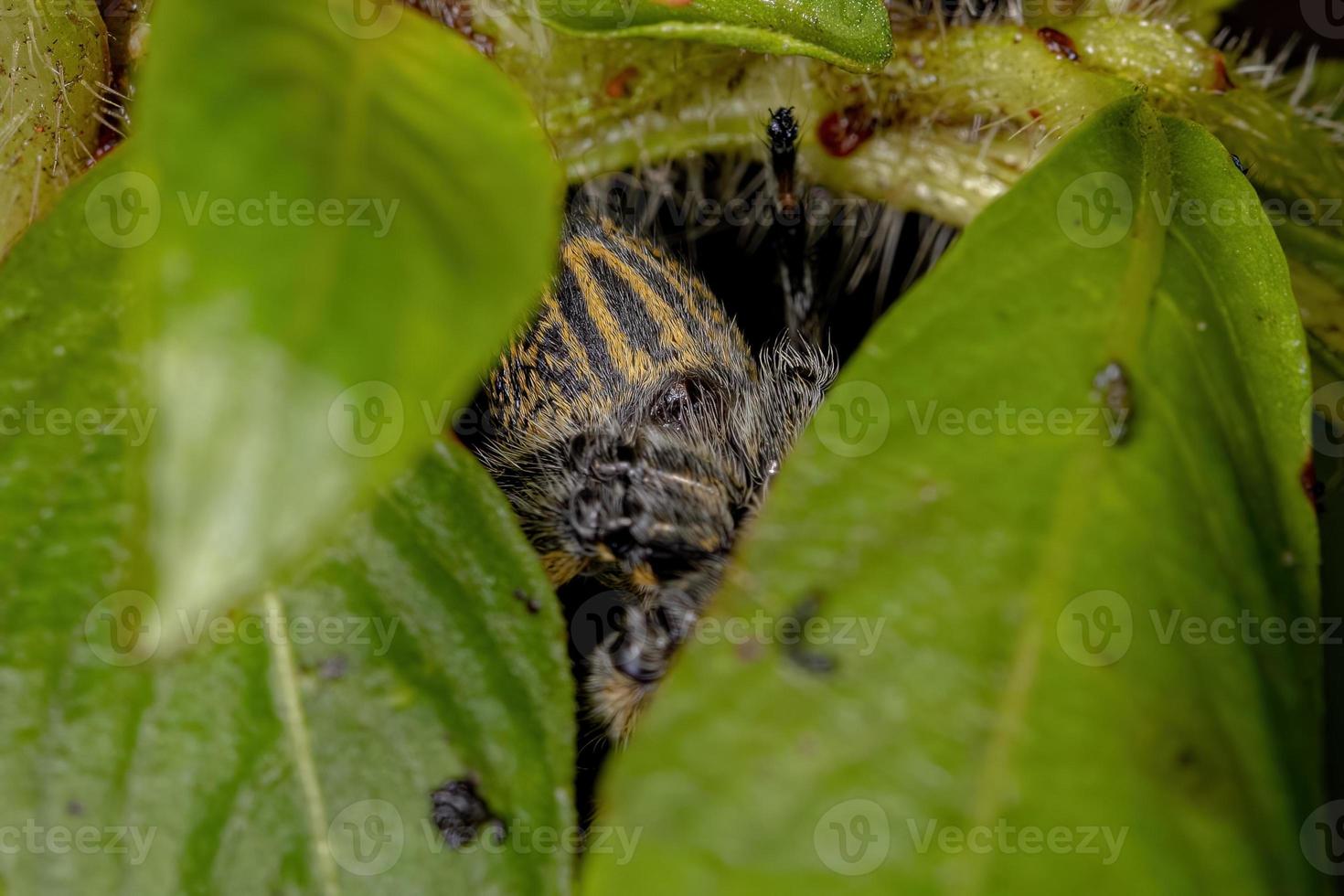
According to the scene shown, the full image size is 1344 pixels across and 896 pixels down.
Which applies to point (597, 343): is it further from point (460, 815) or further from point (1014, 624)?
point (1014, 624)

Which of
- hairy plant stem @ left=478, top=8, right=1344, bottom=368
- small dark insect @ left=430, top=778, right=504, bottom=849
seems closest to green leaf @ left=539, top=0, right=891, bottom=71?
hairy plant stem @ left=478, top=8, right=1344, bottom=368

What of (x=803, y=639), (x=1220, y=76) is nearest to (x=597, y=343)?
(x=803, y=639)

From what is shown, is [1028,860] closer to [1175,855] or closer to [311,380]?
[1175,855]

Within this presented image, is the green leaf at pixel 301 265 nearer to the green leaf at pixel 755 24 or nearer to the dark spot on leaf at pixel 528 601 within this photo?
the green leaf at pixel 755 24

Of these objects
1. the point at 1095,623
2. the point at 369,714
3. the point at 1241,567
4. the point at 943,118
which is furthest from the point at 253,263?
the point at 943,118

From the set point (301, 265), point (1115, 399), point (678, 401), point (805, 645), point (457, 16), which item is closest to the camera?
point (301, 265)
